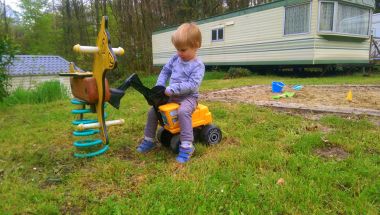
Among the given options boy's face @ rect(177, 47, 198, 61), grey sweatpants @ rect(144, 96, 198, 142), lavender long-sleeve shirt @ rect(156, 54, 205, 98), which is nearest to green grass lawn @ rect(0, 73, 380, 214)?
grey sweatpants @ rect(144, 96, 198, 142)

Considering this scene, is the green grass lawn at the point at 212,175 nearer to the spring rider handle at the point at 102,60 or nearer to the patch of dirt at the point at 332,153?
the patch of dirt at the point at 332,153

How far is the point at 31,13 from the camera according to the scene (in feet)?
108

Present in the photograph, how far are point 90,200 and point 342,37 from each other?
12.4 m

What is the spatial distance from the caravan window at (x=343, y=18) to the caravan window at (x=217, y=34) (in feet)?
17.1

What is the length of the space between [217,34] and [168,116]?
533 inches

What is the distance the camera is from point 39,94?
7723 millimetres

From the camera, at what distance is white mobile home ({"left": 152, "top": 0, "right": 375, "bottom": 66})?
11438mm

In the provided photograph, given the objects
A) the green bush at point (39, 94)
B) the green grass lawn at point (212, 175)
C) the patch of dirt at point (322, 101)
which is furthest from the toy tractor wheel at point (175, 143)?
the green bush at point (39, 94)

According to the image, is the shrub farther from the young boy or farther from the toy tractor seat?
the toy tractor seat

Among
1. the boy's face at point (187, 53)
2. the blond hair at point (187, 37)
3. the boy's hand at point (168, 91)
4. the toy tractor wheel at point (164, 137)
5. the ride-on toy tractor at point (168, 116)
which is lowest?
the toy tractor wheel at point (164, 137)

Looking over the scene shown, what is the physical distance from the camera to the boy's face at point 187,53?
9.87 feet

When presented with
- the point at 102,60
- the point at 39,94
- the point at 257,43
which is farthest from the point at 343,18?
the point at 102,60

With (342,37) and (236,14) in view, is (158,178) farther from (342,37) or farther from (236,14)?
(236,14)

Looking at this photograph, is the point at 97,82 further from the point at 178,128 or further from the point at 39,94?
the point at 39,94
